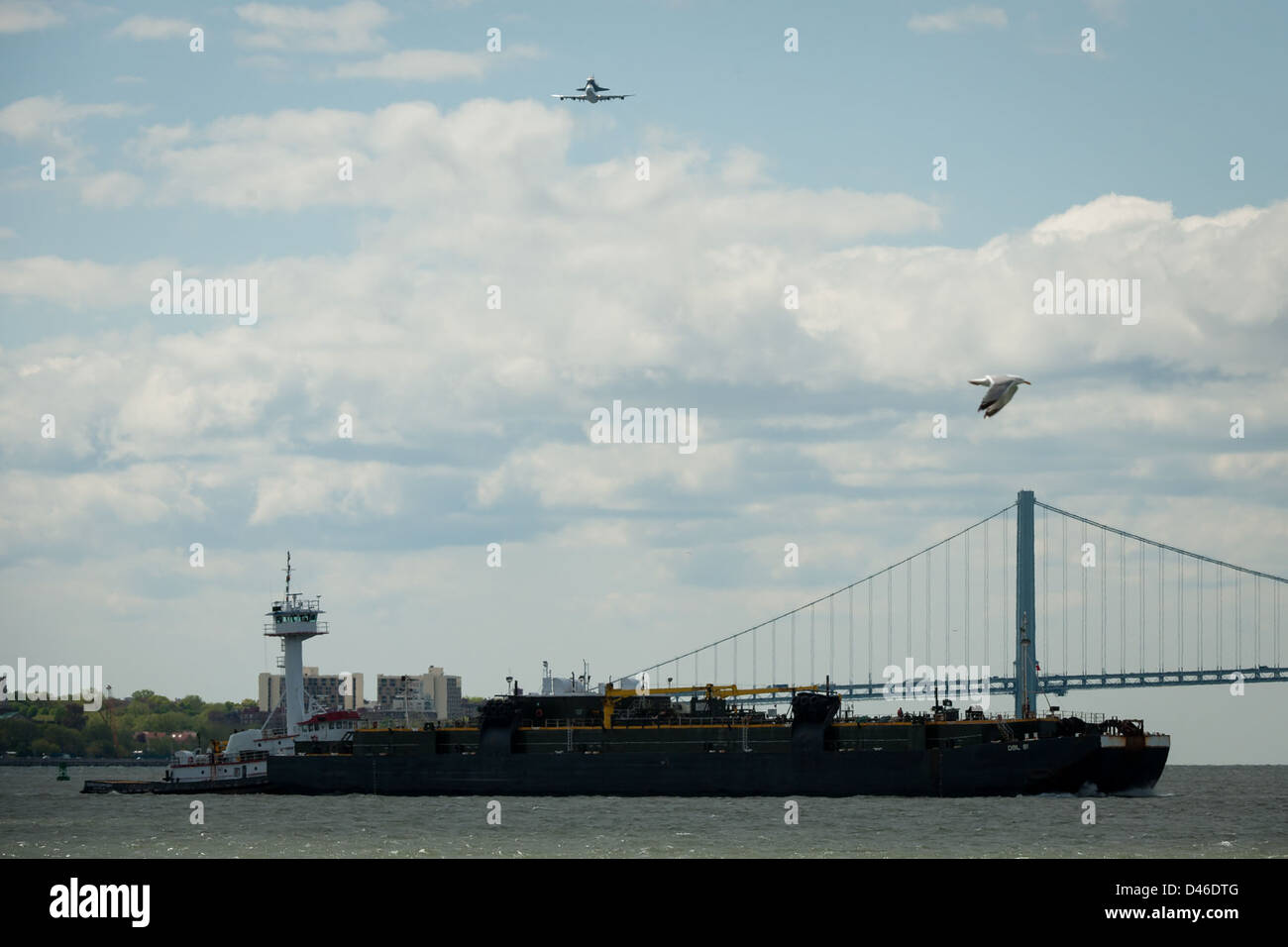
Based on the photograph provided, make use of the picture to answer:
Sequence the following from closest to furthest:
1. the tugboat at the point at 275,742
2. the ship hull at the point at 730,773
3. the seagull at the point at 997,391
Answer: the seagull at the point at 997,391 → the ship hull at the point at 730,773 → the tugboat at the point at 275,742

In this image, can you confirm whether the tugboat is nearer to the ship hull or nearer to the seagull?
the ship hull

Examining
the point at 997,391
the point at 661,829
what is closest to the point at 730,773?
the point at 661,829

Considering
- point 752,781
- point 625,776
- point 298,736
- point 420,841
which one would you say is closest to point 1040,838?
point 420,841

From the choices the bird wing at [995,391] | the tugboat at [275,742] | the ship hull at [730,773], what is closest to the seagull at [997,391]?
the bird wing at [995,391]

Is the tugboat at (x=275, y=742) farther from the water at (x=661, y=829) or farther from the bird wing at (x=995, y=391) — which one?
the bird wing at (x=995, y=391)

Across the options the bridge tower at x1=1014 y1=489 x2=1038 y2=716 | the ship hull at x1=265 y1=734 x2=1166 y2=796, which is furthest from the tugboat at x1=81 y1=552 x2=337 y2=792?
the bridge tower at x1=1014 y1=489 x2=1038 y2=716

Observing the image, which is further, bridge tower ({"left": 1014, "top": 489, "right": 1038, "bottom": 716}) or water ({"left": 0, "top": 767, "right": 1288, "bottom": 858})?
bridge tower ({"left": 1014, "top": 489, "right": 1038, "bottom": 716})
